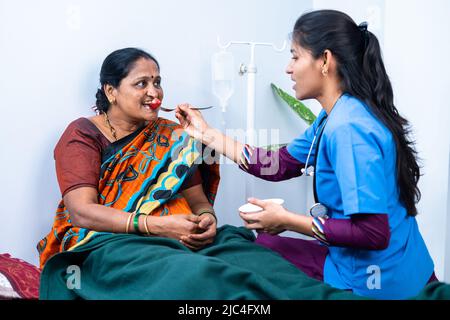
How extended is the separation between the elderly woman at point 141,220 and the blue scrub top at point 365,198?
0.16 metres

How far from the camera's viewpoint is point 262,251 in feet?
5.02

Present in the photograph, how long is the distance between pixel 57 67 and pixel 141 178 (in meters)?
0.56

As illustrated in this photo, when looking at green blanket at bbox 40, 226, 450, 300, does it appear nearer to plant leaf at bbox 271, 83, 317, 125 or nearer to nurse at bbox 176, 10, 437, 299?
nurse at bbox 176, 10, 437, 299

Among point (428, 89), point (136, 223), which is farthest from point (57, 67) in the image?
point (428, 89)

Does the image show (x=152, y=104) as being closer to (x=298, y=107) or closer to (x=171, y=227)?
(x=171, y=227)

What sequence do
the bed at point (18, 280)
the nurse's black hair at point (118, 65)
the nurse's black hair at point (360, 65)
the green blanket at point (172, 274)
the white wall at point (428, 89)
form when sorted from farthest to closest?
1. the white wall at point (428, 89)
2. the nurse's black hair at point (118, 65)
3. the bed at point (18, 280)
4. the nurse's black hair at point (360, 65)
5. the green blanket at point (172, 274)

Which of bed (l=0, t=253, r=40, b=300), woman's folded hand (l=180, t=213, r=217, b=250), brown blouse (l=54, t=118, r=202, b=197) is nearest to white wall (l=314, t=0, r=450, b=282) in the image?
woman's folded hand (l=180, t=213, r=217, b=250)

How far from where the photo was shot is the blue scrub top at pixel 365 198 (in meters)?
1.27

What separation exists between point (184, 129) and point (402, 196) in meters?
0.83

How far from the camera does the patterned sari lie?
5.64 feet

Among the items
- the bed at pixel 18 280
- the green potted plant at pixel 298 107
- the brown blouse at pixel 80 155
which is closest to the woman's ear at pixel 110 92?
the brown blouse at pixel 80 155

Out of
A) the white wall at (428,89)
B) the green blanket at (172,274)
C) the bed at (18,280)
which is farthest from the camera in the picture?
the white wall at (428,89)

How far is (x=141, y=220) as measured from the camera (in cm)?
162

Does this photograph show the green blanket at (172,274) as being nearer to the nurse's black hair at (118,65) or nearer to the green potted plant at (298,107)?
the nurse's black hair at (118,65)
